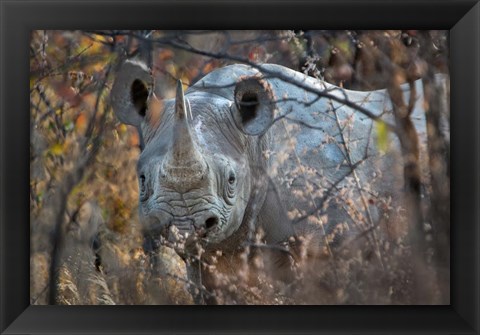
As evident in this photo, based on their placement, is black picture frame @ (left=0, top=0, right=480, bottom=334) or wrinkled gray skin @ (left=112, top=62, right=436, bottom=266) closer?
black picture frame @ (left=0, top=0, right=480, bottom=334)

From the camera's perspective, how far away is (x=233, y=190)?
7.84 meters

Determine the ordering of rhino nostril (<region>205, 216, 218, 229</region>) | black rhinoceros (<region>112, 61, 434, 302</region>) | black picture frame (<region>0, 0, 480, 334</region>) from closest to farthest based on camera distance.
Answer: black picture frame (<region>0, 0, 480, 334</region>) → rhino nostril (<region>205, 216, 218, 229</region>) → black rhinoceros (<region>112, 61, 434, 302</region>)

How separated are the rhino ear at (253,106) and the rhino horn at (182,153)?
1.19 feet

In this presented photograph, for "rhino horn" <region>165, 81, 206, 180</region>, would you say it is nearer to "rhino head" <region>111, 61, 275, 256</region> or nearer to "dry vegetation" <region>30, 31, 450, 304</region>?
"rhino head" <region>111, 61, 275, 256</region>

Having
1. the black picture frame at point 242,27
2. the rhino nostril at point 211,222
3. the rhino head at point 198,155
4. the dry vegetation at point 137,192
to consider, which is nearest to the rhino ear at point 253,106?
the rhino head at point 198,155

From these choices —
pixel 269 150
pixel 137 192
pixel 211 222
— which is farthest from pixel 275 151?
pixel 137 192

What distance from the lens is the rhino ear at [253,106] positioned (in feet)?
25.8

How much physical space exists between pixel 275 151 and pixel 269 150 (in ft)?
0.10

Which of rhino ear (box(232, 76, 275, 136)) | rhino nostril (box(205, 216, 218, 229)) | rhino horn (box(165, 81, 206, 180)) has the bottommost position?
rhino nostril (box(205, 216, 218, 229))

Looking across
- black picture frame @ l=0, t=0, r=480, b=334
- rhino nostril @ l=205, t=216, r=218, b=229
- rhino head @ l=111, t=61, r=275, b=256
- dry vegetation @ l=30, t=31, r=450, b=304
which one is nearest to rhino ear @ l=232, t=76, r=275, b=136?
rhino head @ l=111, t=61, r=275, b=256

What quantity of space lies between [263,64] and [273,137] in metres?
0.32

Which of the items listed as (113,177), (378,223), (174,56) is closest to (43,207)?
(113,177)

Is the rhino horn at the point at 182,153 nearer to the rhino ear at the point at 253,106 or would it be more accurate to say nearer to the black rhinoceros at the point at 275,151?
the black rhinoceros at the point at 275,151

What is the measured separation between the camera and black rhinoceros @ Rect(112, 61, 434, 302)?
7820mm
